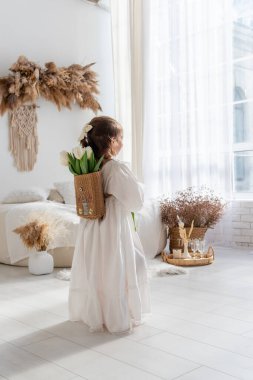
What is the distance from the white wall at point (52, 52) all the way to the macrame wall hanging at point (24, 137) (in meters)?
0.07

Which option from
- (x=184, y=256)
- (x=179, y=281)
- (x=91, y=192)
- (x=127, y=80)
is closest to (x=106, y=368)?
(x=91, y=192)

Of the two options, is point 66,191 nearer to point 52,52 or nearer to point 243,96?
point 52,52

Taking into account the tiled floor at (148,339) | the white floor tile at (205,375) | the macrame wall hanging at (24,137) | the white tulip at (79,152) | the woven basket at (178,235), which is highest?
the macrame wall hanging at (24,137)

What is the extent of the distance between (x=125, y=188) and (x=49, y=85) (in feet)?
11.9

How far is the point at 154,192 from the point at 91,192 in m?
3.49

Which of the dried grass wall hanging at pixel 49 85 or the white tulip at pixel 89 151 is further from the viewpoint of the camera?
the dried grass wall hanging at pixel 49 85

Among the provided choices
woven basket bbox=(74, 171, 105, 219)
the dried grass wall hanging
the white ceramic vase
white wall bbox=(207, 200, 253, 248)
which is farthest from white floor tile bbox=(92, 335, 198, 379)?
the dried grass wall hanging

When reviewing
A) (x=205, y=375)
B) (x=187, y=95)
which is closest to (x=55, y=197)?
(x=187, y=95)

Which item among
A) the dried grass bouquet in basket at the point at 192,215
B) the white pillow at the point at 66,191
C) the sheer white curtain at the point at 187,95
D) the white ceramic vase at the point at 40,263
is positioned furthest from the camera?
the white pillow at the point at 66,191

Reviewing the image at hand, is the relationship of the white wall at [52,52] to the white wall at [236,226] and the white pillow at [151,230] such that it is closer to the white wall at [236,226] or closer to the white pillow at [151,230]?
the white pillow at [151,230]

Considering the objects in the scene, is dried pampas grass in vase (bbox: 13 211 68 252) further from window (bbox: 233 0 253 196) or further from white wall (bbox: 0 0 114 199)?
window (bbox: 233 0 253 196)

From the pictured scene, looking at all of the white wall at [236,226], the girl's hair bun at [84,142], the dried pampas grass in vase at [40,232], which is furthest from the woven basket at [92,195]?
the white wall at [236,226]

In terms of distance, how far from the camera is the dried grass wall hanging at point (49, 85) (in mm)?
5723

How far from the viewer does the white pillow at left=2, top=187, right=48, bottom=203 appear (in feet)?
17.4
